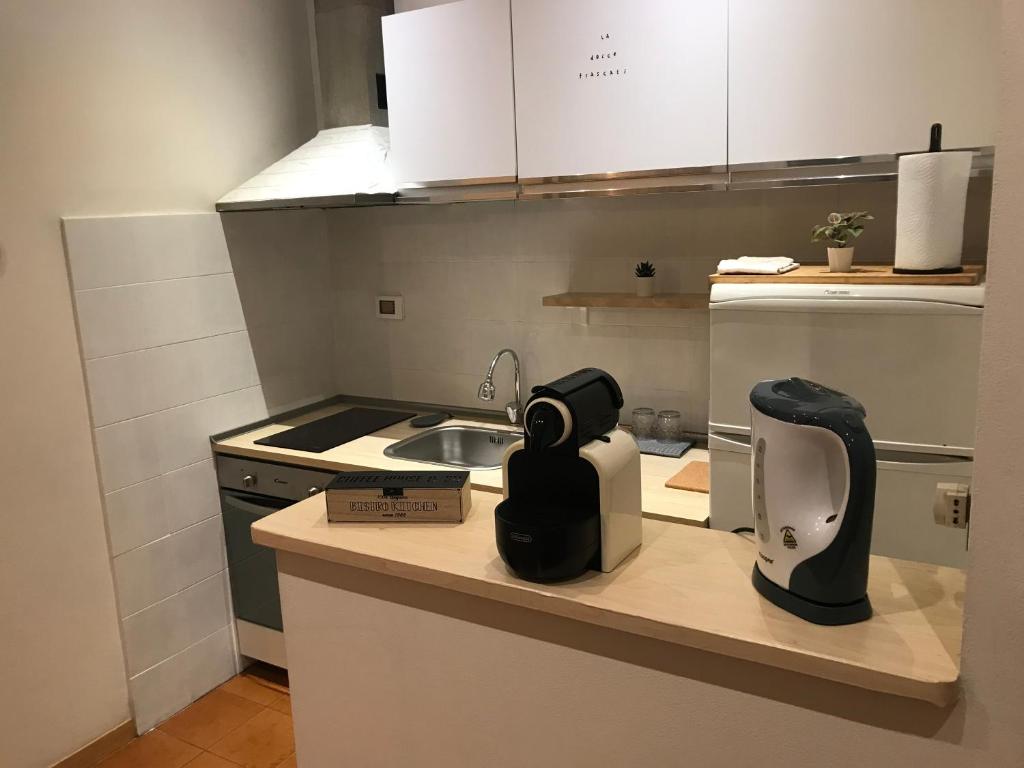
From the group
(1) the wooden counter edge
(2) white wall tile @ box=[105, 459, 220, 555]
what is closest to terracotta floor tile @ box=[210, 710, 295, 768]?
(2) white wall tile @ box=[105, 459, 220, 555]

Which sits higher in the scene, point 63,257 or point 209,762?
point 63,257

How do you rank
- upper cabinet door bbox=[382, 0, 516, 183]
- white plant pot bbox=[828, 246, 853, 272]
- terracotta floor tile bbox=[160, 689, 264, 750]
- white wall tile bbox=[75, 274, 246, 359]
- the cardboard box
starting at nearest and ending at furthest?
the cardboard box → white plant pot bbox=[828, 246, 853, 272] → upper cabinet door bbox=[382, 0, 516, 183] → white wall tile bbox=[75, 274, 246, 359] → terracotta floor tile bbox=[160, 689, 264, 750]


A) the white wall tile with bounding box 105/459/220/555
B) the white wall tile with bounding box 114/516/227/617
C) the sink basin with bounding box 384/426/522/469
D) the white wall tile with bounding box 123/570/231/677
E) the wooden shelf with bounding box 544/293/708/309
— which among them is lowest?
the white wall tile with bounding box 123/570/231/677

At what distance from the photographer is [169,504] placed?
2.72m

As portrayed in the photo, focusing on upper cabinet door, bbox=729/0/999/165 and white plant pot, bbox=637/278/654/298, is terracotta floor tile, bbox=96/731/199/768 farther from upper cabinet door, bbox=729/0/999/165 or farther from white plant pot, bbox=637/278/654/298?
upper cabinet door, bbox=729/0/999/165

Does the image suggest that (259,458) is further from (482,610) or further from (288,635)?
(482,610)

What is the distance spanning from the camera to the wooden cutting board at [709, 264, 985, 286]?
1728 mm

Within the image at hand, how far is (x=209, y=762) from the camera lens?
8.38 ft

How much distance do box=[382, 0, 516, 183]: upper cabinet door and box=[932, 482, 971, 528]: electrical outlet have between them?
1.59 metres

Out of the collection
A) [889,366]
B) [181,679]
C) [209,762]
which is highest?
[889,366]

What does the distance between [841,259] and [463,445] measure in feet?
4.92

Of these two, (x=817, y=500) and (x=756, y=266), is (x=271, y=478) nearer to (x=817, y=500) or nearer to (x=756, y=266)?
(x=756, y=266)

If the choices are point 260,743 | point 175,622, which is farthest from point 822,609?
point 175,622

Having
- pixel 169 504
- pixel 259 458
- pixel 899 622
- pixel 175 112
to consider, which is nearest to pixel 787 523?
pixel 899 622
